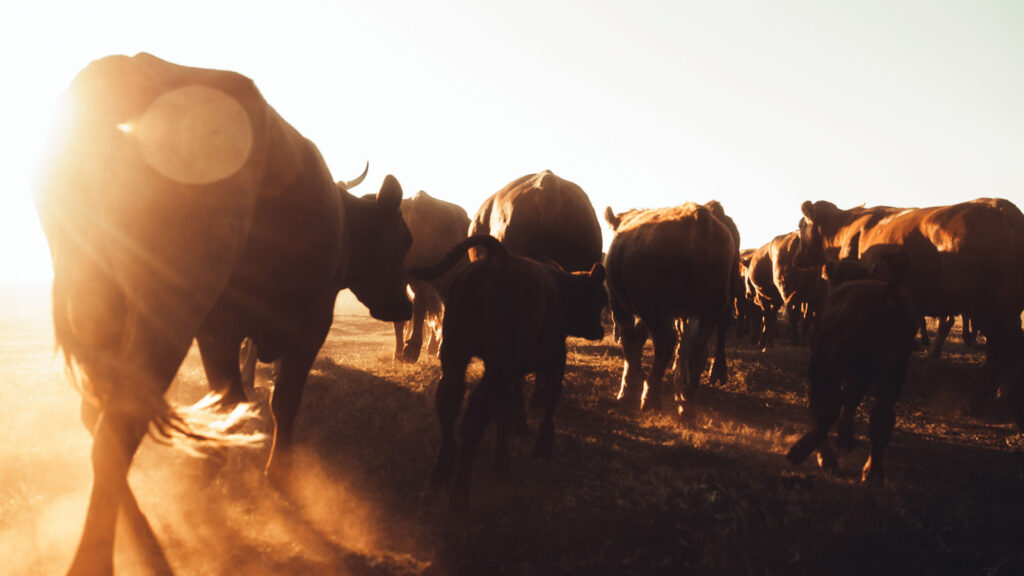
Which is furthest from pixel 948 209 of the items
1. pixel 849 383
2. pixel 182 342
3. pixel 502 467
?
pixel 182 342

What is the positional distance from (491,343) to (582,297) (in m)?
1.37

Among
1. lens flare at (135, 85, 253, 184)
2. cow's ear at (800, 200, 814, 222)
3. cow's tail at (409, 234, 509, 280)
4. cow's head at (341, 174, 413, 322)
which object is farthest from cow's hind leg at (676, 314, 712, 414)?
lens flare at (135, 85, 253, 184)

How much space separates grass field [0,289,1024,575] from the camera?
3506 mm

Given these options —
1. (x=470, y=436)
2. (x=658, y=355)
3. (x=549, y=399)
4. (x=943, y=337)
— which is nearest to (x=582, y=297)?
(x=549, y=399)

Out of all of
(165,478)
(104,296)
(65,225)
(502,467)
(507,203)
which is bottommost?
(165,478)

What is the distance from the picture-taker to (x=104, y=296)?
9.43 ft

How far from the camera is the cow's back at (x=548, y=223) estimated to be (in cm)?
749

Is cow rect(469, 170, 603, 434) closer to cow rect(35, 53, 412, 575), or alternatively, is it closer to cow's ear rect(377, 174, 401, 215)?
cow's ear rect(377, 174, 401, 215)

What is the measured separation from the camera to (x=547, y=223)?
7.50 metres

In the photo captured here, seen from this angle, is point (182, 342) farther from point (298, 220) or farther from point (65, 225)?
point (298, 220)

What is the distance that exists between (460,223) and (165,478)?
6954 millimetres

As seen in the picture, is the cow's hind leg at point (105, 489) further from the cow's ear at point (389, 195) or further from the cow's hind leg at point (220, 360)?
the cow's ear at point (389, 195)

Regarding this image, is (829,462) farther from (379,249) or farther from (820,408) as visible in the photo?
(379,249)

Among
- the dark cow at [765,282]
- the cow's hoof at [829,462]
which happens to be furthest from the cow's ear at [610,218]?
the dark cow at [765,282]
